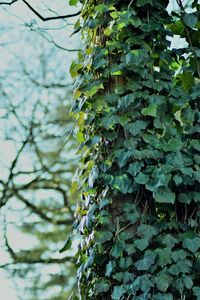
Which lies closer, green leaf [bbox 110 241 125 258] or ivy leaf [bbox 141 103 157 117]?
green leaf [bbox 110 241 125 258]

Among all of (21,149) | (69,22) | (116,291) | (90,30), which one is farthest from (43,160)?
(116,291)

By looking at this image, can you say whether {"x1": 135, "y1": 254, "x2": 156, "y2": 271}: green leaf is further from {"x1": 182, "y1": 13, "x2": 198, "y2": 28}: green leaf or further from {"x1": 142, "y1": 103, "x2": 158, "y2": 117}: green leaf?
{"x1": 182, "y1": 13, "x2": 198, "y2": 28}: green leaf

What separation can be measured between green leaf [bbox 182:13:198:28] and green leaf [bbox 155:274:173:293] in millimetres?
898

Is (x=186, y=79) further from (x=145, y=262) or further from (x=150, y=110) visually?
(x=145, y=262)

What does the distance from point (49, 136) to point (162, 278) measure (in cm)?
361

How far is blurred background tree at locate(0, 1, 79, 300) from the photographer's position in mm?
4902

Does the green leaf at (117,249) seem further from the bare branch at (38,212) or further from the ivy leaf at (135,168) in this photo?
the bare branch at (38,212)

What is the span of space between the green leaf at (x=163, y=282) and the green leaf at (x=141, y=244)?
10 centimetres

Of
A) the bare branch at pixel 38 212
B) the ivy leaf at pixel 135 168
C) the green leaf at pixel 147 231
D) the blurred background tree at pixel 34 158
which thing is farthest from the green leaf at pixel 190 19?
the bare branch at pixel 38 212

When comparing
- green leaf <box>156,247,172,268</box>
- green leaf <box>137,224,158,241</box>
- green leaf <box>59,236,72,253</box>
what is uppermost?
green leaf <box>137,224,158,241</box>

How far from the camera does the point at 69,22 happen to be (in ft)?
12.8

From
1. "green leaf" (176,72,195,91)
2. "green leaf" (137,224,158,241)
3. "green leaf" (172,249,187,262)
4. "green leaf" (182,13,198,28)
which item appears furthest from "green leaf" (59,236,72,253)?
"green leaf" (182,13,198,28)

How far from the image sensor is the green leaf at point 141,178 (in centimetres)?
163

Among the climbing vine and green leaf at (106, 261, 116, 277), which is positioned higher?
the climbing vine
